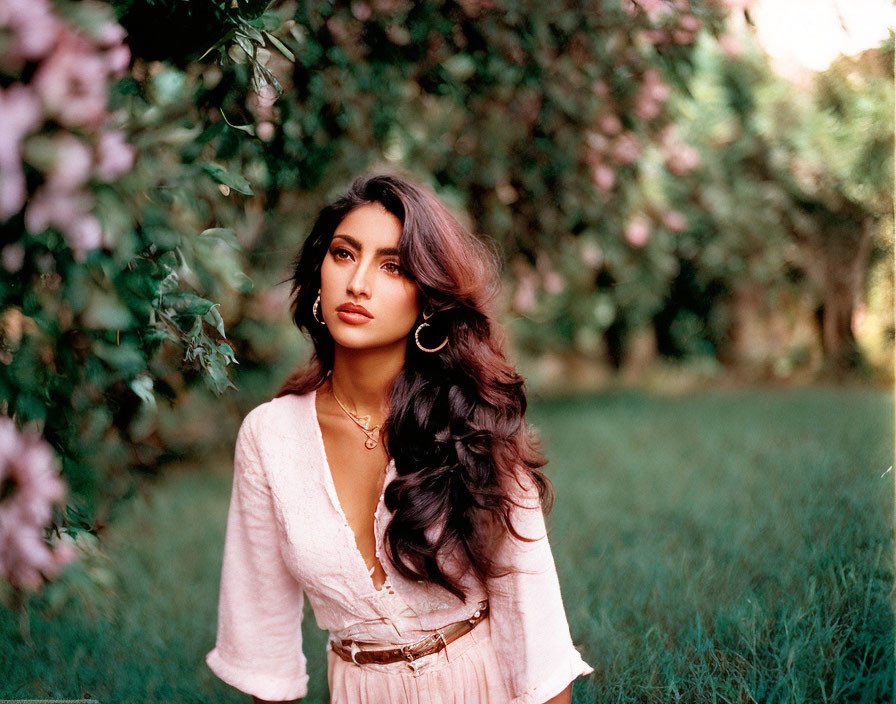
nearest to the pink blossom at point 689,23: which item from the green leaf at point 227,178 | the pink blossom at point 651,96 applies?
the pink blossom at point 651,96

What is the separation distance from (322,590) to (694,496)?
2429 millimetres

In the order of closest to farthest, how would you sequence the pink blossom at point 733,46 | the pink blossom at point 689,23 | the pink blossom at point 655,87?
the pink blossom at point 689,23 → the pink blossom at point 655,87 → the pink blossom at point 733,46

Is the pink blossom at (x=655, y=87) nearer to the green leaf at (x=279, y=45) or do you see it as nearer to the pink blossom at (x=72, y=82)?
the green leaf at (x=279, y=45)

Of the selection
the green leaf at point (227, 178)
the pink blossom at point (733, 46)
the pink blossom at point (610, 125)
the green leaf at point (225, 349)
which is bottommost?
the green leaf at point (225, 349)

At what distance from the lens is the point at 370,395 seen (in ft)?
5.44

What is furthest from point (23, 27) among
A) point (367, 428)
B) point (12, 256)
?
point (367, 428)

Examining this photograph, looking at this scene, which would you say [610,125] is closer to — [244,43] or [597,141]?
[597,141]

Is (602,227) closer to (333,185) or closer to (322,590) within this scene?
(333,185)

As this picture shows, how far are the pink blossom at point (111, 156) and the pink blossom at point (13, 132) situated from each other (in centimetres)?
9

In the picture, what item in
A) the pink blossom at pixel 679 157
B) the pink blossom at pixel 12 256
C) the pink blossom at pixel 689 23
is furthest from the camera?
the pink blossom at pixel 679 157

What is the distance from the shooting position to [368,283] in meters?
1.52

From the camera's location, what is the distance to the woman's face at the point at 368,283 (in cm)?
152

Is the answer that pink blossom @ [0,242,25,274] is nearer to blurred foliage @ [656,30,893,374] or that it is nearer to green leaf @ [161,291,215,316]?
green leaf @ [161,291,215,316]

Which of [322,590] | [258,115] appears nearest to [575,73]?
[258,115]
